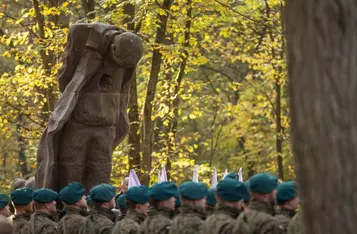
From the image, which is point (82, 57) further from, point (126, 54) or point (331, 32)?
point (331, 32)

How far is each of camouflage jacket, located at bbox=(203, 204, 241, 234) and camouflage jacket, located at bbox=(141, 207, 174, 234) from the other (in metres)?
0.56

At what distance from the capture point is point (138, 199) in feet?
28.8

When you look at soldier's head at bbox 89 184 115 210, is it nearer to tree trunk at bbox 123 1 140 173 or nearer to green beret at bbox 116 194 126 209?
green beret at bbox 116 194 126 209

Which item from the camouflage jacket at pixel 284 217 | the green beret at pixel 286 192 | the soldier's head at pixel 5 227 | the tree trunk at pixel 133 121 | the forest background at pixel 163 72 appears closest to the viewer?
the camouflage jacket at pixel 284 217

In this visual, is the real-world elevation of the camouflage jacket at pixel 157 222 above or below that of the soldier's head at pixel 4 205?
below

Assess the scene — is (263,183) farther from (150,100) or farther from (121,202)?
(150,100)

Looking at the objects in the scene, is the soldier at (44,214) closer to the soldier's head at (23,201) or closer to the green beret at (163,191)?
the soldier's head at (23,201)

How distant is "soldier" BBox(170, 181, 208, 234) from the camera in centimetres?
807

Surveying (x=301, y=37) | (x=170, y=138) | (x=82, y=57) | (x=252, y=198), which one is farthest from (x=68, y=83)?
(x=170, y=138)

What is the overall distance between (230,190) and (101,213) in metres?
1.95

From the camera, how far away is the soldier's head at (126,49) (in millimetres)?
11391

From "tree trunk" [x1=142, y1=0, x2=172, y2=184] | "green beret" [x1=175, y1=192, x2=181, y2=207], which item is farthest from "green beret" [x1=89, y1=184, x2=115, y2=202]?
"tree trunk" [x1=142, y1=0, x2=172, y2=184]

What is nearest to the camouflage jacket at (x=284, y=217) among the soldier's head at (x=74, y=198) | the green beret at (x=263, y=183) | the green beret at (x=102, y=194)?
the green beret at (x=263, y=183)

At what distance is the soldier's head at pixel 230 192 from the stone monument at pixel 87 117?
408cm
